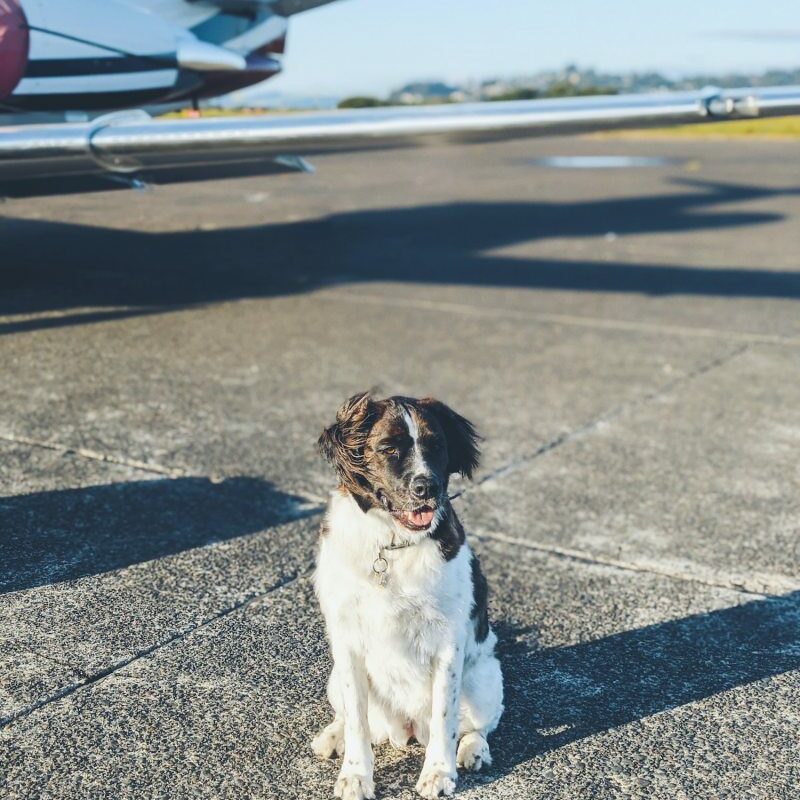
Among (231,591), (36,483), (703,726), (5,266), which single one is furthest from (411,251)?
(703,726)

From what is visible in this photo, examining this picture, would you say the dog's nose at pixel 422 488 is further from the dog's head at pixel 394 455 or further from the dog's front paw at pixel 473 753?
the dog's front paw at pixel 473 753

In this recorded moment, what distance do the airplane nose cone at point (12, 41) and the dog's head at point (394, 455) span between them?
10.0 m

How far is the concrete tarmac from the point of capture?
3447 mm

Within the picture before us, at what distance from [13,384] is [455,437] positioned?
5422 mm

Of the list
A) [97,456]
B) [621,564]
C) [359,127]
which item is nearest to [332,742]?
[621,564]

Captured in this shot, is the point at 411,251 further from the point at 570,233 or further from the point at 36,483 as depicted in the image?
the point at 36,483

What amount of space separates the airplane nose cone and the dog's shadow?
31.8ft

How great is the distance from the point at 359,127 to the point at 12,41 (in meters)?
4.22

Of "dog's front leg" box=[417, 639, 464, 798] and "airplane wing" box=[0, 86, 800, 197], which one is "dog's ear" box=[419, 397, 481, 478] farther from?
"airplane wing" box=[0, 86, 800, 197]

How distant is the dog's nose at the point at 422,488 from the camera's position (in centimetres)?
294

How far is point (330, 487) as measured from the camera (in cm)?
579

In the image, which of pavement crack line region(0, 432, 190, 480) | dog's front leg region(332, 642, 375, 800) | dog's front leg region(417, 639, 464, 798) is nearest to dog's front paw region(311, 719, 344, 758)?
dog's front leg region(332, 642, 375, 800)

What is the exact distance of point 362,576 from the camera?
3.12 metres

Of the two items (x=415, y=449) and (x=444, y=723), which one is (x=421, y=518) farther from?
(x=444, y=723)
